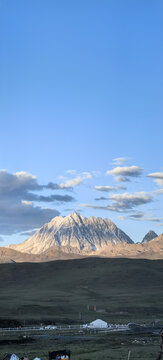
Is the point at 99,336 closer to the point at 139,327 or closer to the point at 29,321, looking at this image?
the point at 139,327

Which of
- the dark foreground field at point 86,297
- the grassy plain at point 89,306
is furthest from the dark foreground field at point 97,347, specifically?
the dark foreground field at point 86,297

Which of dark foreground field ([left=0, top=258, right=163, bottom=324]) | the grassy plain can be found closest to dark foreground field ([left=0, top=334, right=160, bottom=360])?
the grassy plain

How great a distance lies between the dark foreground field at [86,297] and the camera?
10410 cm

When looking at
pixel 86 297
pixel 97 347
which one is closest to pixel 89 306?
pixel 86 297

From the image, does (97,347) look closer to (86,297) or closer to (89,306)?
(89,306)

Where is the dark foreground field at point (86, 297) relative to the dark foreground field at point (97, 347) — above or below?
above

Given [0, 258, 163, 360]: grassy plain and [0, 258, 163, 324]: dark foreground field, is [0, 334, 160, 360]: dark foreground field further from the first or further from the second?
[0, 258, 163, 324]: dark foreground field

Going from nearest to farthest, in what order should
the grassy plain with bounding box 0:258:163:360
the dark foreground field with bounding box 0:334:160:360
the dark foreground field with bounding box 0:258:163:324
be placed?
the dark foreground field with bounding box 0:334:160:360 → the grassy plain with bounding box 0:258:163:360 → the dark foreground field with bounding box 0:258:163:324

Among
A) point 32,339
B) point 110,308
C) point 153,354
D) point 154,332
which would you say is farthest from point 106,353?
point 110,308

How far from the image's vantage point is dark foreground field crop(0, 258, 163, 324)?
104 m

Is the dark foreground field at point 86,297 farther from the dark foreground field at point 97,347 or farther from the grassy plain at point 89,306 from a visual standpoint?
the dark foreground field at point 97,347

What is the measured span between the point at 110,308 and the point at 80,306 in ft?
24.4

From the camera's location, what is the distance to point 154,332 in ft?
244

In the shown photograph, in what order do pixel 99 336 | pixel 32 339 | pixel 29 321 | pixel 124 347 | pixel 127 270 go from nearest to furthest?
pixel 124 347 < pixel 32 339 < pixel 99 336 < pixel 29 321 < pixel 127 270
